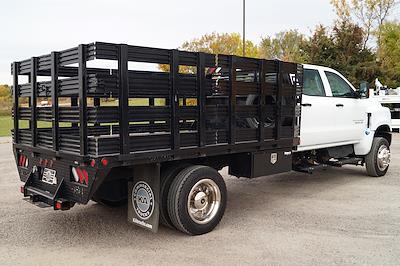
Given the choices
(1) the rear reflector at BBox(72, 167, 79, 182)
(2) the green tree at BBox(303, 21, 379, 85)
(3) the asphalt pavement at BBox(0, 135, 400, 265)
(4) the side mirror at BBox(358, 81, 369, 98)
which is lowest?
(3) the asphalt pavement at BBox(0, 135, 400, 265)

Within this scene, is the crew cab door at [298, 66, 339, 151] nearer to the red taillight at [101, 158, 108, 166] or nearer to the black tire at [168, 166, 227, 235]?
the black tire at [168, 166, 227, 235]

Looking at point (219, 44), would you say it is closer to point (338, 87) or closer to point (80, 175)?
point (338, 87)

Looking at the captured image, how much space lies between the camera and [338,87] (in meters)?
7.72

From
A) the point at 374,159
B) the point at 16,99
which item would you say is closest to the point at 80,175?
the point at 16,99

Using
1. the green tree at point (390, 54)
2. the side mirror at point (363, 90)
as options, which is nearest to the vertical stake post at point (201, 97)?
the side mirror at point (363, 90)

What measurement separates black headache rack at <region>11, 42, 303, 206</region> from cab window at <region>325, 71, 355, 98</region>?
1625 millimetres

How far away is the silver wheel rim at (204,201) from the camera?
487 cm

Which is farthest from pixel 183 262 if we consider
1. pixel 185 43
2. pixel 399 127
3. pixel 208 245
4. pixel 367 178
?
pixel 185 43

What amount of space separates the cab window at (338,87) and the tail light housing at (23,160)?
525 cm

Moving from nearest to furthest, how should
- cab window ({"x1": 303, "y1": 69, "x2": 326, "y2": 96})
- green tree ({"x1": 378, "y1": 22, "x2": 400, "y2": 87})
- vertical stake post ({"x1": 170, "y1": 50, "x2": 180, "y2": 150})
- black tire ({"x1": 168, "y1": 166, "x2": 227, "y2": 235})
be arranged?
vertical stake post ({"x1": 170, "y1": 50, "x2": 180, "y2": 150}) < black tire ({"x1": 168, "y1": 166, "x2": 227, "y2": 235}) < cab window ({"x1": 303, "y1": 69, "x2": 326, "y2": 96}) < green tree ({"x1": 378, "y1": 22, "x2": 400, "y2": 87})

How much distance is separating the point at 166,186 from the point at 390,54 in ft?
97.8

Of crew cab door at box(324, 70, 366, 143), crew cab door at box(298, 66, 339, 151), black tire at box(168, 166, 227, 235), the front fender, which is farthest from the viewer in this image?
the front fender

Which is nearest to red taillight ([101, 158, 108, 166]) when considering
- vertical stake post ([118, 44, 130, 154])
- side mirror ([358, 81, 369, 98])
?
vertical stake post ([118, 44, 130, 154])

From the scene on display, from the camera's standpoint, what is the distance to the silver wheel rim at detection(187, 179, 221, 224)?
192 inches
